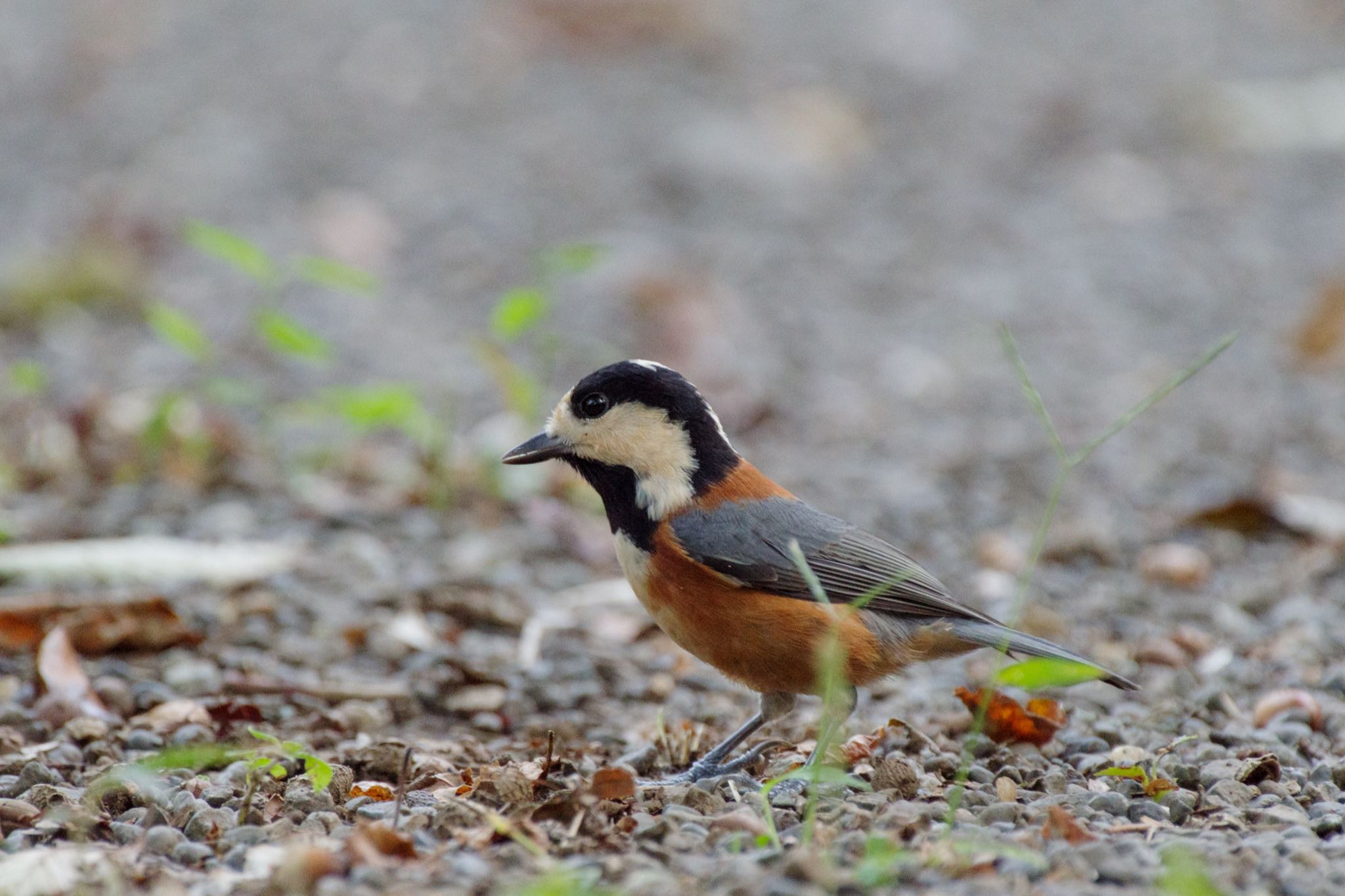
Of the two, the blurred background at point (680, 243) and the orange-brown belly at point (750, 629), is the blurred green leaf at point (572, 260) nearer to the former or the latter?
the blurred background at point (680, 243)

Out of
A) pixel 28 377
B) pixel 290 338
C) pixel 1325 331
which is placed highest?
pixel 290 338

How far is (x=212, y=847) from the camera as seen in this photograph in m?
3.09

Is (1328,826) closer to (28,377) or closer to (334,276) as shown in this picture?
(334,276)

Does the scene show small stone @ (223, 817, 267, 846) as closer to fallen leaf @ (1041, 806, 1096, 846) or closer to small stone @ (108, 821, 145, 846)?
small stone @ (108, 821, 145, 846)

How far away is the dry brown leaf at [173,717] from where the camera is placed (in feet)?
13.0

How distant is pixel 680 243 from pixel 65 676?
5.70 meters

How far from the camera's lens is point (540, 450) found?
4.24 meters

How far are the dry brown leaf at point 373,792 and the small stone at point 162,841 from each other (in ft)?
1.42

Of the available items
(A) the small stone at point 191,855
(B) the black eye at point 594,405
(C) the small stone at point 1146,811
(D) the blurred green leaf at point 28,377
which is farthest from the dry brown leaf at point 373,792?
(D) the blurred green leaf at point 28,377

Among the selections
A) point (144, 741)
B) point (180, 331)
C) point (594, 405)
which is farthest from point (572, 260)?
point (144, 741)

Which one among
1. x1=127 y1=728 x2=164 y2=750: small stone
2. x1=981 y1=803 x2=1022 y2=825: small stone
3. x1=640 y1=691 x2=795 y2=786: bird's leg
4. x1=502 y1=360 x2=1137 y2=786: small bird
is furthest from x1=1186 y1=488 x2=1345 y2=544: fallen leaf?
x1=127 y1=728 x2=164 y2=750: small stone

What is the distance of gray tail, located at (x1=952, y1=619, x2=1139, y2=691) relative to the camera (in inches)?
147

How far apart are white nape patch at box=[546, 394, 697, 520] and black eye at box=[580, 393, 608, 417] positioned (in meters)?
0.02

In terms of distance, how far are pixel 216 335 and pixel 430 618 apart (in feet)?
10.7
